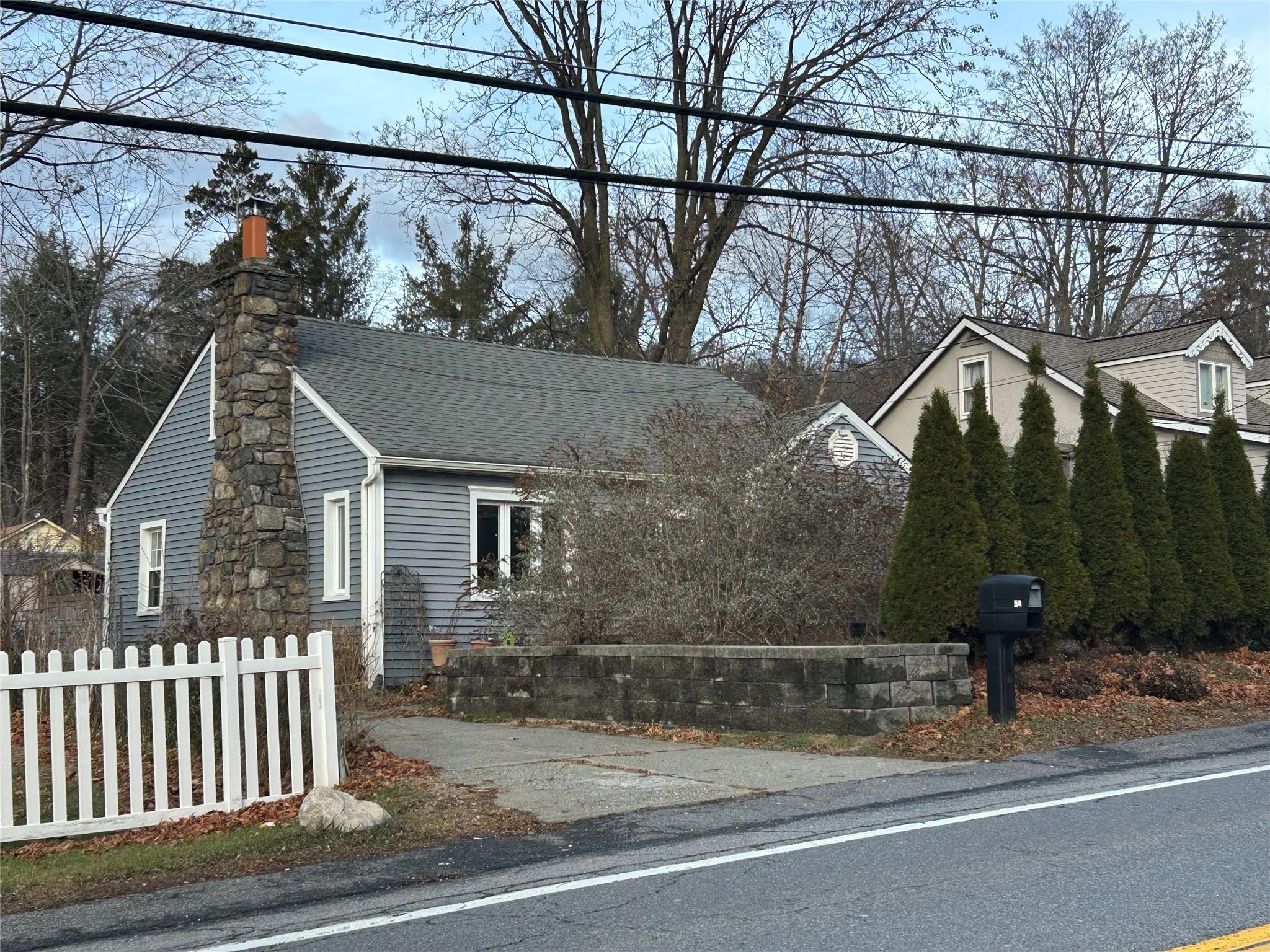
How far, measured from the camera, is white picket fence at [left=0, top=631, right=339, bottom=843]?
7113mm

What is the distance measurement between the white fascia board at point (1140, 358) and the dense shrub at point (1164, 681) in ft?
57.7

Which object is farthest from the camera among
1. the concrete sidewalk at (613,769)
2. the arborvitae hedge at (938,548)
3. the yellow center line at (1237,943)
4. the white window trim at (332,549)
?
the white window trim at (332,549)

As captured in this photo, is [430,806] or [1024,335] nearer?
[430,806]

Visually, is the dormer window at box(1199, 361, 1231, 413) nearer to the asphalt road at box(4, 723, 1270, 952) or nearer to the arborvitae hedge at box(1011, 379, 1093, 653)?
the arborvitae hedge at box(1011, 379, 1093, 653)

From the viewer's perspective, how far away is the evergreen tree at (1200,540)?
47.5 feet

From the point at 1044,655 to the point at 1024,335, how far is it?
19048 millimetres

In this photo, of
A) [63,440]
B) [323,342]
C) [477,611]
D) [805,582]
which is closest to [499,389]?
[323,342]

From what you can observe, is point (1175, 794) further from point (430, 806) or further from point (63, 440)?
point (63, 440)

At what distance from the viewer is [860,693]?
10.2 metres

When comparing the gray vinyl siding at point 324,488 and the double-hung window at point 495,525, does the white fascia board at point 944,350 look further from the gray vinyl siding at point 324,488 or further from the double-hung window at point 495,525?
the gray vinyl siding at point 324,488

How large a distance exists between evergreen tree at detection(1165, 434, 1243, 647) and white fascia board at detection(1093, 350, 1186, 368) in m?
13.8

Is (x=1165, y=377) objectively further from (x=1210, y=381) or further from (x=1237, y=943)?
(x=1237, y=943)

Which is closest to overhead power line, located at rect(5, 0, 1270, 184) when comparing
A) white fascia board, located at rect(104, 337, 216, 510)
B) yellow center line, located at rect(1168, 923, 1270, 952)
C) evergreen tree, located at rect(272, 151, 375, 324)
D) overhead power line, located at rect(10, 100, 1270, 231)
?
overhead power line, located at rect(10, 100, 1270, 231)

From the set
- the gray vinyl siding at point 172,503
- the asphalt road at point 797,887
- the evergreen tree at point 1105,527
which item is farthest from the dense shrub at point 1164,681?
the gray vinyl siding at point 172,503
